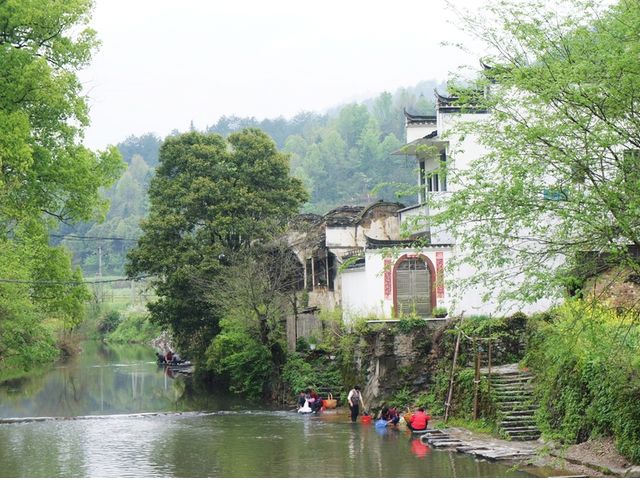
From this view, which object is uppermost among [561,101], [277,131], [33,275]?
[277,131]

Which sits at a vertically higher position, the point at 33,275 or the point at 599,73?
the point at 599,73

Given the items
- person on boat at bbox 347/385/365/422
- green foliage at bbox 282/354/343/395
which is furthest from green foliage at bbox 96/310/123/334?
person on boat at bbox 347/385/365/422

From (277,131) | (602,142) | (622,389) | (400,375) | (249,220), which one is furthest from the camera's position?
(277,131)

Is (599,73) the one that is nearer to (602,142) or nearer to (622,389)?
(602,142)

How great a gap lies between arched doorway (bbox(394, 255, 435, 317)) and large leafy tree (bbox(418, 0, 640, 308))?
1661cm

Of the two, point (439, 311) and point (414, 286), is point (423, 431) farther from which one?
point (414, 286)

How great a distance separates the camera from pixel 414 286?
101ft

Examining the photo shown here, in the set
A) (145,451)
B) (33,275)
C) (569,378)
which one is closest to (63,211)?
(33,275)

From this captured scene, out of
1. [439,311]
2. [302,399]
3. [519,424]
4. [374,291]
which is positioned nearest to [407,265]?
[374,291]

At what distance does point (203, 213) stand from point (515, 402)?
21.7 m

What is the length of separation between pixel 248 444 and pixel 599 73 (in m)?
14.8

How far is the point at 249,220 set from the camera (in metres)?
39.4

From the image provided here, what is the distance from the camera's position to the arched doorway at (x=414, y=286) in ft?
100

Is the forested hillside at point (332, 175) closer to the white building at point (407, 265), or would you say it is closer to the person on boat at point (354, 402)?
the white building at point (407, 265)
